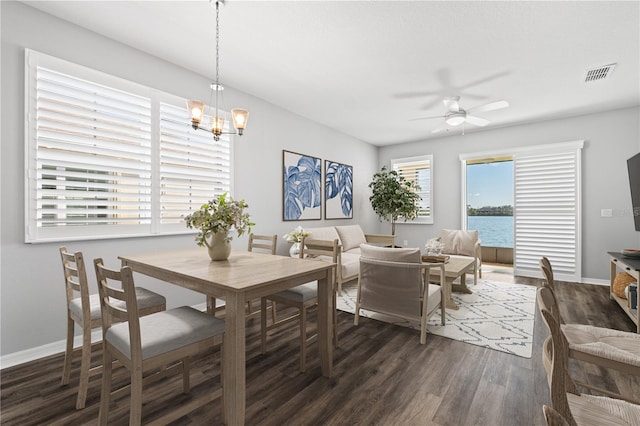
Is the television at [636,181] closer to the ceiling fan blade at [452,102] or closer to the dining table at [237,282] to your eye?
the ceiling fan blade at [452,102]

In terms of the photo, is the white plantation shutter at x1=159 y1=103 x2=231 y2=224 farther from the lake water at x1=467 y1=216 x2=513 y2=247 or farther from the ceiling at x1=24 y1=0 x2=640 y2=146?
the lake water at x1=467 y1=216 x2=513 y2=247

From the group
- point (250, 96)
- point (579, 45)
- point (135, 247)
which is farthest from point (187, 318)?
point (579, 45)

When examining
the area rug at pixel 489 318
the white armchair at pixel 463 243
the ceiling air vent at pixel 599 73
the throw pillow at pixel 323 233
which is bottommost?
the area rug at pixel 489 318

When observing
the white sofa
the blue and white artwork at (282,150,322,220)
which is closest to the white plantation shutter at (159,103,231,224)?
the blue and white artwork at (282,150,322,220)

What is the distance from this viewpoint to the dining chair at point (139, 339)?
132 centimetres

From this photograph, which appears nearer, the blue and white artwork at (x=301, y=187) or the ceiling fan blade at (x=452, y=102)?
the ceiling fan blade at (x=452, y=102)

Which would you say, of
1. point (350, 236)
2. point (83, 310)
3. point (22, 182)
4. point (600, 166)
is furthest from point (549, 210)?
point (22, 182)

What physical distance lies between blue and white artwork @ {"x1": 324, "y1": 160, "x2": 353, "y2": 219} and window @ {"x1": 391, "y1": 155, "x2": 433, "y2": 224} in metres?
1.48

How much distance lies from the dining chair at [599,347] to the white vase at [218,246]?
1.94 m

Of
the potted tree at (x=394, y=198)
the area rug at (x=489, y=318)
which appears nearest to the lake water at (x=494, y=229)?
the potted tree at (x=394, y=198)

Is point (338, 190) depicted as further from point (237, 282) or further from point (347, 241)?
point (237, 282)

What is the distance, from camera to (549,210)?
501cm

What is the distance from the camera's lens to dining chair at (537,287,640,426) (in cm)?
94

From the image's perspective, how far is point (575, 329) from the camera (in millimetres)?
1755
